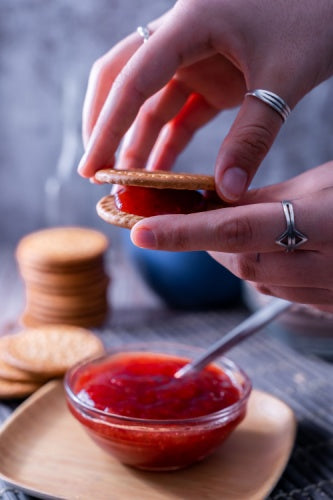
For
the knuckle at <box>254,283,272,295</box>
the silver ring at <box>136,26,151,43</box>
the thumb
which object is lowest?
the knuckle at <box>254,283,272,295</box>

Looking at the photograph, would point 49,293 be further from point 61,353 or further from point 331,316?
point 331,316

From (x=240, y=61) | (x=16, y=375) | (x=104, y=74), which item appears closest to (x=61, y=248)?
(x=16, y=375)

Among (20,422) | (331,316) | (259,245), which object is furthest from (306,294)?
(20,422)

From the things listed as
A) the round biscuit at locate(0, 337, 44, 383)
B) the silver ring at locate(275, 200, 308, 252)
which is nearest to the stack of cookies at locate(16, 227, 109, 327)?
the round biscuit at locate(0, 337, 44, 383)

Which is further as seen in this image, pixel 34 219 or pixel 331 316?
pixel 34 219

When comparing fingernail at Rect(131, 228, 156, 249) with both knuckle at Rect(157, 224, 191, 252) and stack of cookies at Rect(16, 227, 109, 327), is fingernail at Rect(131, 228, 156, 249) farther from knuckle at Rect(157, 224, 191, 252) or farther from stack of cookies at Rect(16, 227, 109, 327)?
stack of cookies at Rect(16, 227, 109, 327)

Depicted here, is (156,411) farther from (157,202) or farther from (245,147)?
(245,147)
